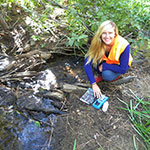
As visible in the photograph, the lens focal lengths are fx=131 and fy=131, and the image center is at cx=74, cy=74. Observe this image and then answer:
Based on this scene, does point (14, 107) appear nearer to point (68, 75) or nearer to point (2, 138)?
point (2, 138)

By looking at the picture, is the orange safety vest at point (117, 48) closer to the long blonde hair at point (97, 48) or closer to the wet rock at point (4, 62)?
the long blonde hair at point (97, 48)

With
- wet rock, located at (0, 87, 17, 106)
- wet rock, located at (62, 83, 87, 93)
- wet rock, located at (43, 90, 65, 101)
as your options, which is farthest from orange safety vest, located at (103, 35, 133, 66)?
wet rock, located at (0, 87, 17, 106)

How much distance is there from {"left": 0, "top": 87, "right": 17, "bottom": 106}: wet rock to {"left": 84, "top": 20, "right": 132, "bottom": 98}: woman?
1.22 meters

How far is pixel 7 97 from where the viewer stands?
6.34 ft

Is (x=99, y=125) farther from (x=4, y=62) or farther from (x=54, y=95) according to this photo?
(x=4, y=62)

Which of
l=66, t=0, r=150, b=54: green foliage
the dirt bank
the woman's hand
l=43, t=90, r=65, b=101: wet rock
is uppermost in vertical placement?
l=66, t=0, r=150, b=54: green foliage

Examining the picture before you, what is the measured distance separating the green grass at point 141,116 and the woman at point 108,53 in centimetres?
50

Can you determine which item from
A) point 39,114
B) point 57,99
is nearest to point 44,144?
point 39,114

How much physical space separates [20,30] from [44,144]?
107 inches

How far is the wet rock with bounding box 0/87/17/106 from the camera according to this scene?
1872 millimetres

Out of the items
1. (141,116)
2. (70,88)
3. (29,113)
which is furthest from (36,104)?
(141,116)

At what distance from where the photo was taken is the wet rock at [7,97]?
6.14 ft

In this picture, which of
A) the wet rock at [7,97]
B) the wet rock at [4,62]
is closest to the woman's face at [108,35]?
the wet rock at [7,97]

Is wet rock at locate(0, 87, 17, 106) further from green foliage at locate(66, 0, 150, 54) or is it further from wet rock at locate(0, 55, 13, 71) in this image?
green foliage at locate(66, 0, 150, 54)
